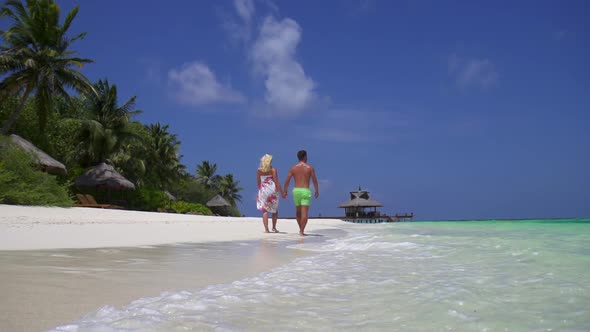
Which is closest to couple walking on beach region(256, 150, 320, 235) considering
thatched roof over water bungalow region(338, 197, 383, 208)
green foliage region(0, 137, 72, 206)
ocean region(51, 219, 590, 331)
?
ocean region(51, 219, 590, 331)

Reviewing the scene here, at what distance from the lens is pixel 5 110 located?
83.8 ft

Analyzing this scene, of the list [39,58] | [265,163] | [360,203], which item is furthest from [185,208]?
[265,163]

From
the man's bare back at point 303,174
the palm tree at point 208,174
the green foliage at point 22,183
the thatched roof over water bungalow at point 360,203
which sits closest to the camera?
the man's bare back at point 303,174

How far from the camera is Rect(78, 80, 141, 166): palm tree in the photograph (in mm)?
27344

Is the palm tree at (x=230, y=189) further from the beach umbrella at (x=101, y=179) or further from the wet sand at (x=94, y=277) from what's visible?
the wet sand at (x=94, y=277)

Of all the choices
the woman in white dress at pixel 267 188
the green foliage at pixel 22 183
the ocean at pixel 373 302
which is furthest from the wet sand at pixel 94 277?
the green foliage at pixel 22 183

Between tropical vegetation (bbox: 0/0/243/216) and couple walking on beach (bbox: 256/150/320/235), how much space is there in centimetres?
715

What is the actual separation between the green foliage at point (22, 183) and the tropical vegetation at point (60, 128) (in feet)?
0.08

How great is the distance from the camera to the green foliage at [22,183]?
11.2 metres

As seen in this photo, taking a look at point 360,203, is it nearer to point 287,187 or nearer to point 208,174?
point 208,174

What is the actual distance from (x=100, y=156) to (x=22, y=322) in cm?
2939

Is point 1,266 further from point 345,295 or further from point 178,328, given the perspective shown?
point 345,295

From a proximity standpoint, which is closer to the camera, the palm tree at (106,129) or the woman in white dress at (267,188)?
the woman in white dress at (267,188)

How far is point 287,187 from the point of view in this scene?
29.0 feet
